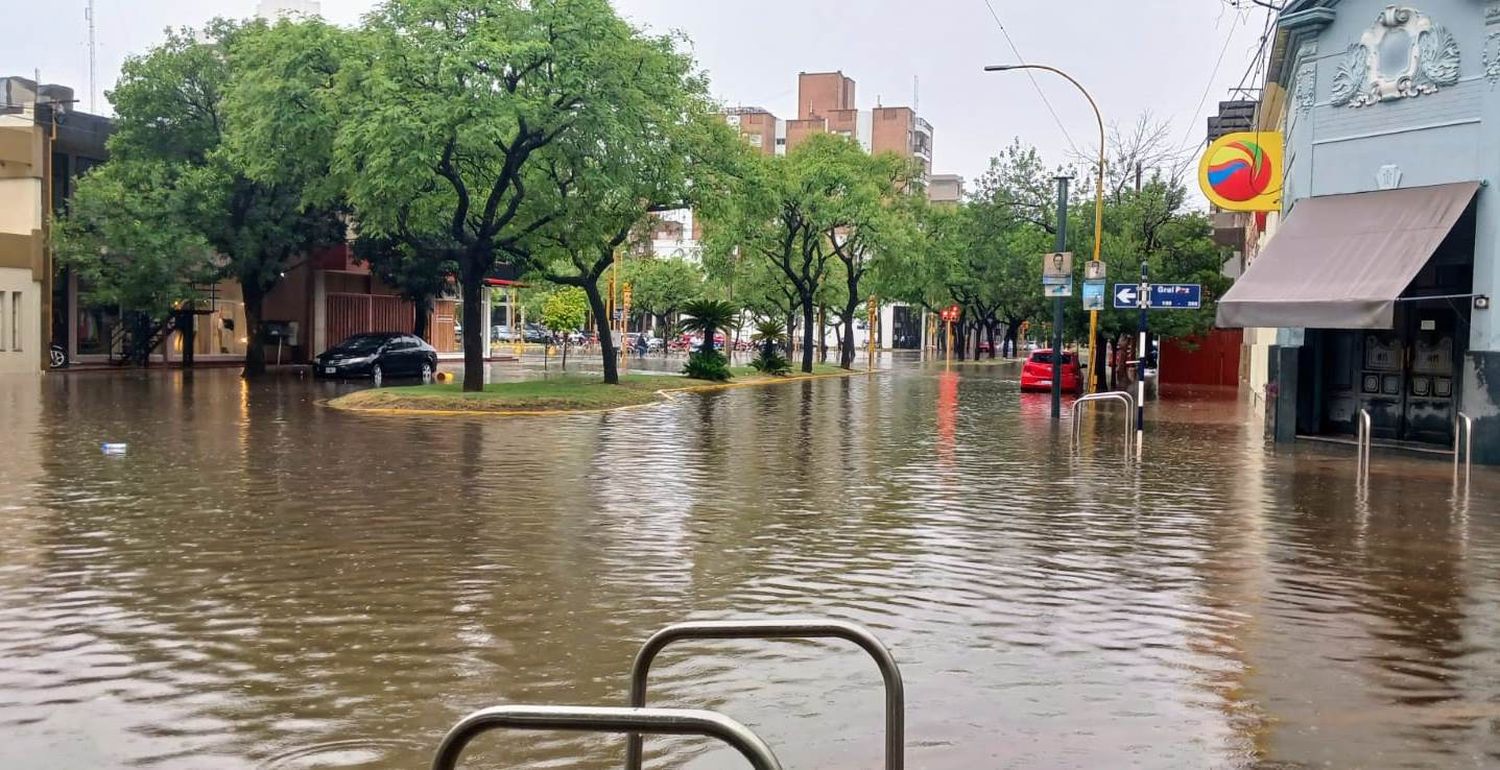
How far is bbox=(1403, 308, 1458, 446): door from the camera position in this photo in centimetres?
2088

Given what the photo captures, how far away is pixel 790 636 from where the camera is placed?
448 cm

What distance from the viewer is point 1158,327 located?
40.2 metres

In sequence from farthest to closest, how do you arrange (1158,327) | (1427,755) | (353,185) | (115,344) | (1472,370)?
(115,344) → (1158,327) → (353,185) → (1472,370) → (1427,755)

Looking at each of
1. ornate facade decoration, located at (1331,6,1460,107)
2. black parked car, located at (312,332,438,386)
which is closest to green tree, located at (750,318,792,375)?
black parked car, located at (312,332,438,386)

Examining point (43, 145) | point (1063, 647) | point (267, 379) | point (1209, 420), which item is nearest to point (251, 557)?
point (1063, 647)

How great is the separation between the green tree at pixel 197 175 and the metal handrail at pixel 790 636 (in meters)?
36.1

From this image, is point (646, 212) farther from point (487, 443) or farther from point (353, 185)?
point (487, 443)

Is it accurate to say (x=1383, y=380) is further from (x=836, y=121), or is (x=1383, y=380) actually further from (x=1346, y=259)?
(x=836, y=121)

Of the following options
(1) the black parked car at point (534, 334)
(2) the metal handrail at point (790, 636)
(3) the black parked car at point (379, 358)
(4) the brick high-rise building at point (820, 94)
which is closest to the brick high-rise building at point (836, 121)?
(4) the brick high-rise building at point (820, 94)

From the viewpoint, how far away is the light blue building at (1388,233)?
18891 millimetres

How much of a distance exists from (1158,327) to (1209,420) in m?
11.9

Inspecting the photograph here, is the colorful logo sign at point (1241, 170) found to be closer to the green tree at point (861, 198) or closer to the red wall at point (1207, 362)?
the green tree at point (861, 198)

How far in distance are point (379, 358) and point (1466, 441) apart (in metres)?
31.0

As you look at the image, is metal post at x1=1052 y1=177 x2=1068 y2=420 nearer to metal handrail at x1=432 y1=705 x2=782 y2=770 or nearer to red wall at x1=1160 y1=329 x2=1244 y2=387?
red wall at x1=1160 y1=329 x2=1244 y2=387
